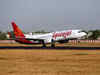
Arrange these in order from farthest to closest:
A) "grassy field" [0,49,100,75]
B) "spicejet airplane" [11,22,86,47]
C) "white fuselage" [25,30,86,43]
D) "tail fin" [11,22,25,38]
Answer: "tail fin" [11,22,25,38]
"spicejet airplane" [11,22,86,47]
"white fuselage" [25,30,86,43]
"grassy field" [0,49,100,75]

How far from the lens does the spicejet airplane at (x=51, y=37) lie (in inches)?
2862

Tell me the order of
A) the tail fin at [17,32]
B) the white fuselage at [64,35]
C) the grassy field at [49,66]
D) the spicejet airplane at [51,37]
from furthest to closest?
the tail fin at [17,32], the spicejet airplane at [51,37], the white fuselage at [64,35], the grassy field at [49,66]

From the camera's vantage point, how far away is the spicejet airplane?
72.7 metres

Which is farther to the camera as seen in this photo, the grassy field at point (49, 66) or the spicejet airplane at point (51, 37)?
the spicejet airplane at point (51, 37)

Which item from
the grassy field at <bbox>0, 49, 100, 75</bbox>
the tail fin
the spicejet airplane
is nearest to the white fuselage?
the spicejet airplane

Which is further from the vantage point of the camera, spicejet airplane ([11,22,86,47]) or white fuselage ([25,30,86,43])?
spicejet airplane ([11,22,86,47])

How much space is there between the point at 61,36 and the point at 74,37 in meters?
4.08

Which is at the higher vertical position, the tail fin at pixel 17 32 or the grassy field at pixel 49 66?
the grassy field at pixel 49 66

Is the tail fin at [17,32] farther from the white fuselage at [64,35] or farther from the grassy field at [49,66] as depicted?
the grassy field at [49,66]

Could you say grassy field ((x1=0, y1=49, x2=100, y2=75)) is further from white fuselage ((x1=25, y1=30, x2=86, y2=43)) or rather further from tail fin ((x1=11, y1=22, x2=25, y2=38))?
tail fin ((x1=11, y1=22, x2=25, y2=38))

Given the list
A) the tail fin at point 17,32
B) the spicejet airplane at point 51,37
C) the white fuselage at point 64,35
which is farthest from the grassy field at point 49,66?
the tail fin at point 17,32

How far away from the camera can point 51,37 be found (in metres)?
75.9

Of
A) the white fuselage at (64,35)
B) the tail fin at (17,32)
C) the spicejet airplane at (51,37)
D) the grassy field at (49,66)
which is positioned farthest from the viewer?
the tail fin at (17,32)

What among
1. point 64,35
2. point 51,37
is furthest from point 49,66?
point 51,37
